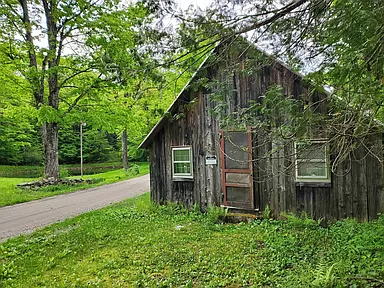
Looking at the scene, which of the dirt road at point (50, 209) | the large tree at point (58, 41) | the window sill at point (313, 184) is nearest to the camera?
the window sill at point (313, 184)

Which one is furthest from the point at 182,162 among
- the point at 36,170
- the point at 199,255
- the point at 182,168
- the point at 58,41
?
the point at 36,170

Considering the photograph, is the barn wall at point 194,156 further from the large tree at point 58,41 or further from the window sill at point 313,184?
the large tree at point 58,41

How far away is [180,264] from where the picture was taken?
4.49m

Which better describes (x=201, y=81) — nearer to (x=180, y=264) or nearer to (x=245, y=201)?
(x=180, y=264)

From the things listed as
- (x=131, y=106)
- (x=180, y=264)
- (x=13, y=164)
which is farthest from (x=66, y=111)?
(x=13, y=164)

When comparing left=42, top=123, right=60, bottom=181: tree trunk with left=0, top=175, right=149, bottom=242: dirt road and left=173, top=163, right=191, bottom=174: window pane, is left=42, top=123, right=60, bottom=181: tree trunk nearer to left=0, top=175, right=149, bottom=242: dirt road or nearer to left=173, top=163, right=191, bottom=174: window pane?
left=0, top=175, right=149, bottom=242: dirt road

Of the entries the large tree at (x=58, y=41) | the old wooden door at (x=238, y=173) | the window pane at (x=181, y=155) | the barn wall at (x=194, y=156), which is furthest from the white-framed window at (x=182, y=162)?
the large tree at (x=58, y=41)

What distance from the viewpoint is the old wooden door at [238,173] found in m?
6.91

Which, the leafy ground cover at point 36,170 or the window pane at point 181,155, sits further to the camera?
the leafy ground cover at point 36,170

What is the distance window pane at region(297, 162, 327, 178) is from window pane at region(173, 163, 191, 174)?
3.16 metres

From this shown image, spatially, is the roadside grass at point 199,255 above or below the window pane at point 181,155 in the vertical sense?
below

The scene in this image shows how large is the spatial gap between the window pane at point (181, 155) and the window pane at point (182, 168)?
0.51ft

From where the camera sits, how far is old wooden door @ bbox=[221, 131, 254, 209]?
6.91 meters

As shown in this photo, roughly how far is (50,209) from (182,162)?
505 cm
